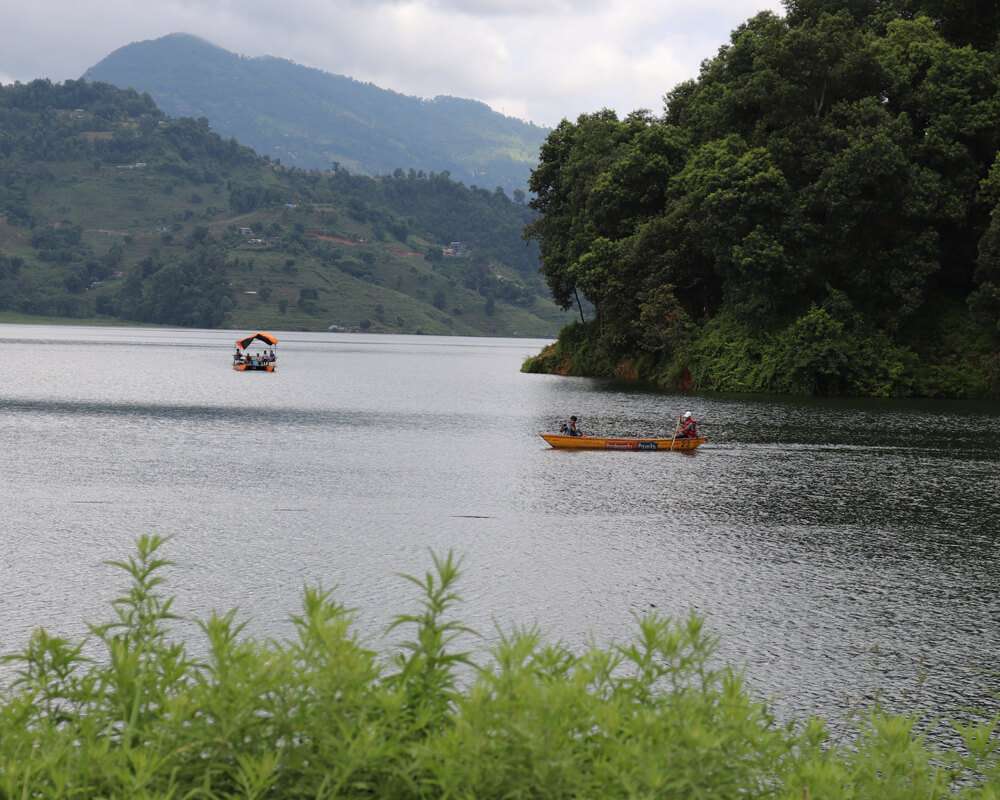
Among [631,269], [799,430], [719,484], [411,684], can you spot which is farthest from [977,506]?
[631,269]

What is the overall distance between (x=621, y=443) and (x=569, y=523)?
1876 centimetres

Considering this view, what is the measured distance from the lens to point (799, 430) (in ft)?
203

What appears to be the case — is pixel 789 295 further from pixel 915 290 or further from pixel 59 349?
pixel 59 349

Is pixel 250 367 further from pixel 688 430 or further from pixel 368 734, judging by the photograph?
pixel 368 734

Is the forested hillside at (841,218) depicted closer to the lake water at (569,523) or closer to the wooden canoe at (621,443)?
the lake water at (569,523)

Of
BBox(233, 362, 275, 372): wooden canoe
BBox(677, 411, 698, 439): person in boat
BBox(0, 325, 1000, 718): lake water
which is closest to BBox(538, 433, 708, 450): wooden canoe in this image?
BBox(677, 411, 698, 439): person in boat

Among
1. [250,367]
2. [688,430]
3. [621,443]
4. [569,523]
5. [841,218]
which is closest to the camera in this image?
[569,523]

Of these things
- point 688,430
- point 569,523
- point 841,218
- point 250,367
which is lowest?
point 569,523

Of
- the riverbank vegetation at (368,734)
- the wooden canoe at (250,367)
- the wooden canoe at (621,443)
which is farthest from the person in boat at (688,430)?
the wooden canoe at (250,367)

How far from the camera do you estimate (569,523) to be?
35906 mm

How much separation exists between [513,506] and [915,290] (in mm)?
51157

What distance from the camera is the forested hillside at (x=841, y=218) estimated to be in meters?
80.4

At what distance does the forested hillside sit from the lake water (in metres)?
8.88

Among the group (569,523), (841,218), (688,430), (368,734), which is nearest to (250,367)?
(841,218)
